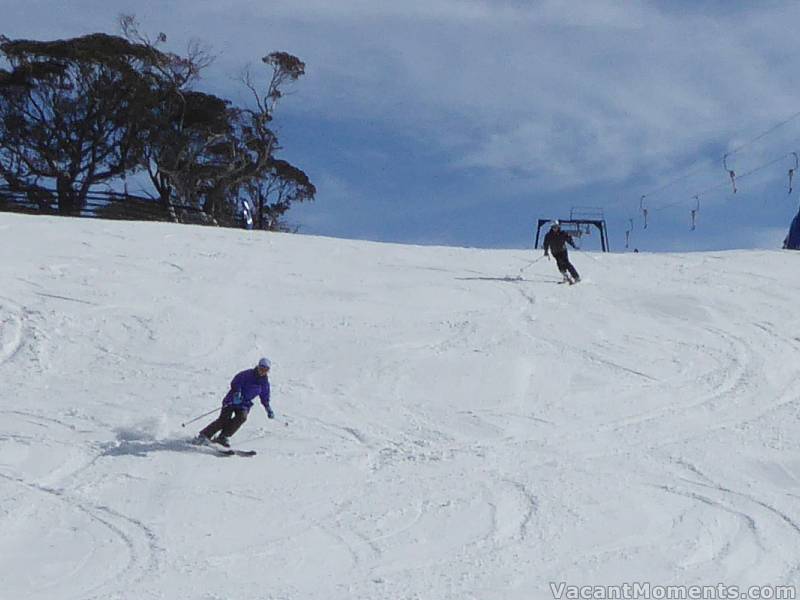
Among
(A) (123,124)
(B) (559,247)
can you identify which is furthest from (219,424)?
(A) (123,124)

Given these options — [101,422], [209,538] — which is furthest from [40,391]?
→ [209,538]

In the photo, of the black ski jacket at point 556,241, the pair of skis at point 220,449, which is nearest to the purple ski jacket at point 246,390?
the pair of skis at point 220,449

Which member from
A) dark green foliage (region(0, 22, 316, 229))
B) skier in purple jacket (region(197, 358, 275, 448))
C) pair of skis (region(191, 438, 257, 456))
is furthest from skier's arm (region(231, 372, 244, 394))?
dark green foliage (region(0, 22, 316, 229))

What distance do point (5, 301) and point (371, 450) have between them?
845 centimetres

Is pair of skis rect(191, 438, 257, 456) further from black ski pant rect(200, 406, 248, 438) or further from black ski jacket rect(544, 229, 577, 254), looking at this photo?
black ski jacket rect(544, 229, 577, 254)

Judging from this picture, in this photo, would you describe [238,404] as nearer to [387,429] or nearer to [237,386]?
[237,386]

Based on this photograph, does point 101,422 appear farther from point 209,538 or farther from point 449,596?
point 449,596

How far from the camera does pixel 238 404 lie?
40.5 ft

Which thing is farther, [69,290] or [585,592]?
Answer: [69,290]

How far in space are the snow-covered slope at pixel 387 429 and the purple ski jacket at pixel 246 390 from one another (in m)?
0.62

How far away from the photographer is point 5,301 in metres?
18.0

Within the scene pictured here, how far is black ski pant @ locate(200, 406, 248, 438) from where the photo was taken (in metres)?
12.3

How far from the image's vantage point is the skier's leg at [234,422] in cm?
1234

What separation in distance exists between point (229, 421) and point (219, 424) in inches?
4.8
